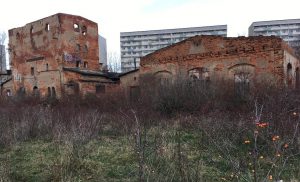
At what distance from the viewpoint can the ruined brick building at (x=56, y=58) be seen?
27219mm

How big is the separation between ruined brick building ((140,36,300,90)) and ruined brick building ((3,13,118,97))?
30.8 ft

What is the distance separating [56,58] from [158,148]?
25849 millimetres

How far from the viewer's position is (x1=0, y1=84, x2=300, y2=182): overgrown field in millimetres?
4328

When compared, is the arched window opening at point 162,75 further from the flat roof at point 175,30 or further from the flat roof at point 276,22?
the flat roof at point 276,22

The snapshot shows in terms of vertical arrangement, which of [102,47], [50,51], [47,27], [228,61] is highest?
[102,47]

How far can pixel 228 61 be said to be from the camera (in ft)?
53.9

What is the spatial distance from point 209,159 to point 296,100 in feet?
11.0

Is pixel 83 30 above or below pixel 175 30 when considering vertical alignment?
below

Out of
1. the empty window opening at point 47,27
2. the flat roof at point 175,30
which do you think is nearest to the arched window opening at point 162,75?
the empty window opening at point 47,27

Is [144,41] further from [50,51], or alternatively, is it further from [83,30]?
[50,51]

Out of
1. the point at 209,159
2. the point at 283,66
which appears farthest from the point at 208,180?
the point at 283,66

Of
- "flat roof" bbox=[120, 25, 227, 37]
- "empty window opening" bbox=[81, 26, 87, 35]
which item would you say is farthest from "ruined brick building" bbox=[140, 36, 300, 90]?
"flat roof" bbox=[120, 25, 227, 37]

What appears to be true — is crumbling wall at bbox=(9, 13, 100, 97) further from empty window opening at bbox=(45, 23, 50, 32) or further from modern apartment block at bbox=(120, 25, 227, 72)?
modern apartment block at bbox=(120, 25, 227, 72)

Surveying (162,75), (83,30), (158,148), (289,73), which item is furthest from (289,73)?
(83,30)
